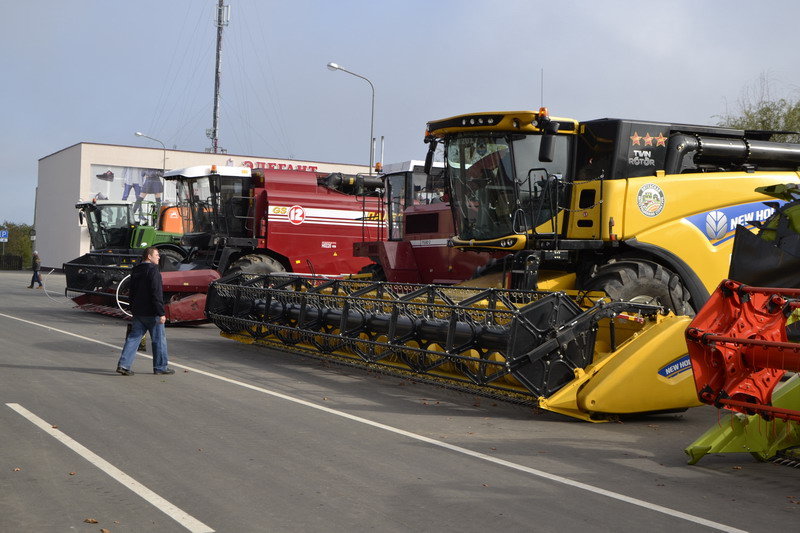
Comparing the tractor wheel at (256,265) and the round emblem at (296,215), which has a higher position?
the round emblem at (296,215)

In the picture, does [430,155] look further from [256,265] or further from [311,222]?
[311,222]

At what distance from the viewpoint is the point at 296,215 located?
70.6 ft

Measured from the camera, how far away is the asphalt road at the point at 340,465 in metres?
5.34

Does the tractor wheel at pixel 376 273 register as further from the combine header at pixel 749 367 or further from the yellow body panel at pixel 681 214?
the combine header at pixel 749 367

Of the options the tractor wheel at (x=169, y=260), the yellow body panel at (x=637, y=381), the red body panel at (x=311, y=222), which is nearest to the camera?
the yellow body panel at (x=637, y=381)

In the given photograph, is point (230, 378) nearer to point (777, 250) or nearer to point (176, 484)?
point (176, 484)

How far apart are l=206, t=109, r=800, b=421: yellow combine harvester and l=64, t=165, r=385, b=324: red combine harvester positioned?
6.74 m

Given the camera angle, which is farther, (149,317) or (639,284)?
(149,317)

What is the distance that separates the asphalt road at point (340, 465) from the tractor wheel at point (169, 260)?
421 inches

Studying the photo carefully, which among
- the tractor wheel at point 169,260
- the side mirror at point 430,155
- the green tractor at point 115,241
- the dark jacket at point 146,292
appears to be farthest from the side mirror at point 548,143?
the green tractor at point 115,241

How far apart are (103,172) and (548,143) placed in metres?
57.0

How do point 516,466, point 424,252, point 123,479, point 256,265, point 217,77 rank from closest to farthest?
point 123,479 < point 516,466 < point 424,252 < point 256,265 < point 217,77

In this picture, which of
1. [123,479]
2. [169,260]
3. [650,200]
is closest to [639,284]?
[650,200]

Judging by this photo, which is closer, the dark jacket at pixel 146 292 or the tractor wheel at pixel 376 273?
the dark jacket at pixel 146 292
